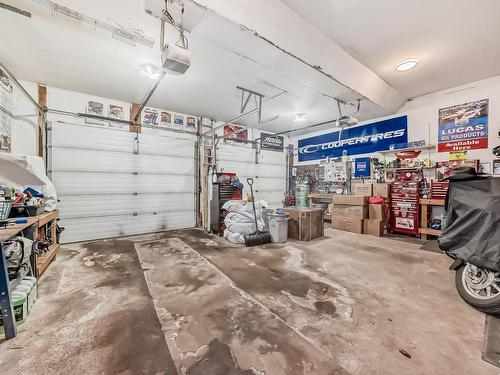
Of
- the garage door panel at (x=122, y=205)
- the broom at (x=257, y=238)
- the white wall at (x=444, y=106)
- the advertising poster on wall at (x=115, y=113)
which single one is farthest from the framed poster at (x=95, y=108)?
the white wall at (x=444, y=106)

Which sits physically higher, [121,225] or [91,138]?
[91,138]

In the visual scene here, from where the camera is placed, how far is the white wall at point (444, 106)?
14.3 feet

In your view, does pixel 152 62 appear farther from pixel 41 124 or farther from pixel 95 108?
pixel 41 124

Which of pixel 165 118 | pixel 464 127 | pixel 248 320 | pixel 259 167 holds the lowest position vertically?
pixel 248 320

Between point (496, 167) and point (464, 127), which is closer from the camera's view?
point (496, 167)

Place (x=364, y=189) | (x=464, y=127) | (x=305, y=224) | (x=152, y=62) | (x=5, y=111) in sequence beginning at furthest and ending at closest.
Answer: (x=364, y=189), (x=305, y=224), (x=464, y=127), (x=5, y=111), (x=152, y=62)

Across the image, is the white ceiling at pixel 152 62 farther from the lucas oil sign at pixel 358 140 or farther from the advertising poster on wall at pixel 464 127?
the advertising poster on wall at pixel 464 127

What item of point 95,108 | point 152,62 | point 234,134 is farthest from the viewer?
point 234,134

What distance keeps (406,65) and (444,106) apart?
205cm

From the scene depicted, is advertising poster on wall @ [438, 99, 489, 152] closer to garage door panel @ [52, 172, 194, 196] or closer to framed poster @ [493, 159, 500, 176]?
framed poster @ [493, 159, 500, 176]

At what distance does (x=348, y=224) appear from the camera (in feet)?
18.9

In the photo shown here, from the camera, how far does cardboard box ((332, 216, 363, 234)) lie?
5.49 m

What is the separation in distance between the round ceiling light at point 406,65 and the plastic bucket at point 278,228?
11.9ft

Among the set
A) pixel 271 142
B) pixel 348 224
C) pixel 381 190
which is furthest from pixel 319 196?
pixel 271 142
